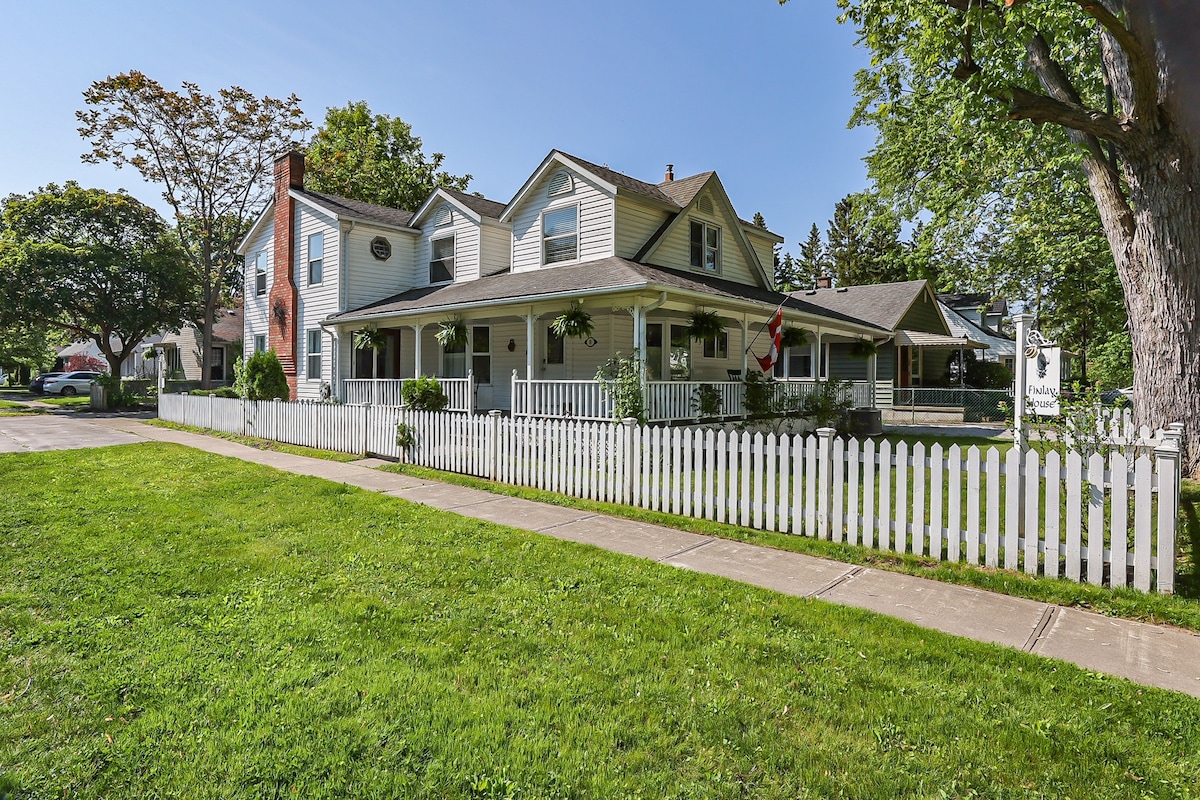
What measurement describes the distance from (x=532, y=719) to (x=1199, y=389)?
1033 centimetres

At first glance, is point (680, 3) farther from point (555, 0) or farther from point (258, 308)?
point (258, 308)

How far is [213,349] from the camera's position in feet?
131

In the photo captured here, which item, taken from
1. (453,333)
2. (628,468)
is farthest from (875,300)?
(628,468)

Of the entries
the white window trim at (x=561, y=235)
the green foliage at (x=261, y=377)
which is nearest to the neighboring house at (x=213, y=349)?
the green foliage at (x=261, y=377)

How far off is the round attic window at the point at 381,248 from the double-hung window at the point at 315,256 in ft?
5.69

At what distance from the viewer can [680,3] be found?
12.5m

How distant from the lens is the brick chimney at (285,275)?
2141 centimetres

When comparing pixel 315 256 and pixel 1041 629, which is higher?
pixel 315 256

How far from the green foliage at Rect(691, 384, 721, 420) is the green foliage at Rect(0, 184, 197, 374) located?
105 ft

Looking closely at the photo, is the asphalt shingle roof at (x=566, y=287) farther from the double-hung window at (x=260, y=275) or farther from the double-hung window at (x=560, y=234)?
the double-hung window at (x=260, y=275)

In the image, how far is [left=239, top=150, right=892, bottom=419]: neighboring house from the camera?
13938mm

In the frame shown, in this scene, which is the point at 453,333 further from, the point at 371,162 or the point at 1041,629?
the point at 371,162

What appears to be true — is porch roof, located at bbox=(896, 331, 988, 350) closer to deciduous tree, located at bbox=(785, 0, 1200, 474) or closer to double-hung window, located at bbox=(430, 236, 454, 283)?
deciduous tree, located at bbox=(785, 0, 1200, 474)

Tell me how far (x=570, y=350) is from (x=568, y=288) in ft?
14.5
